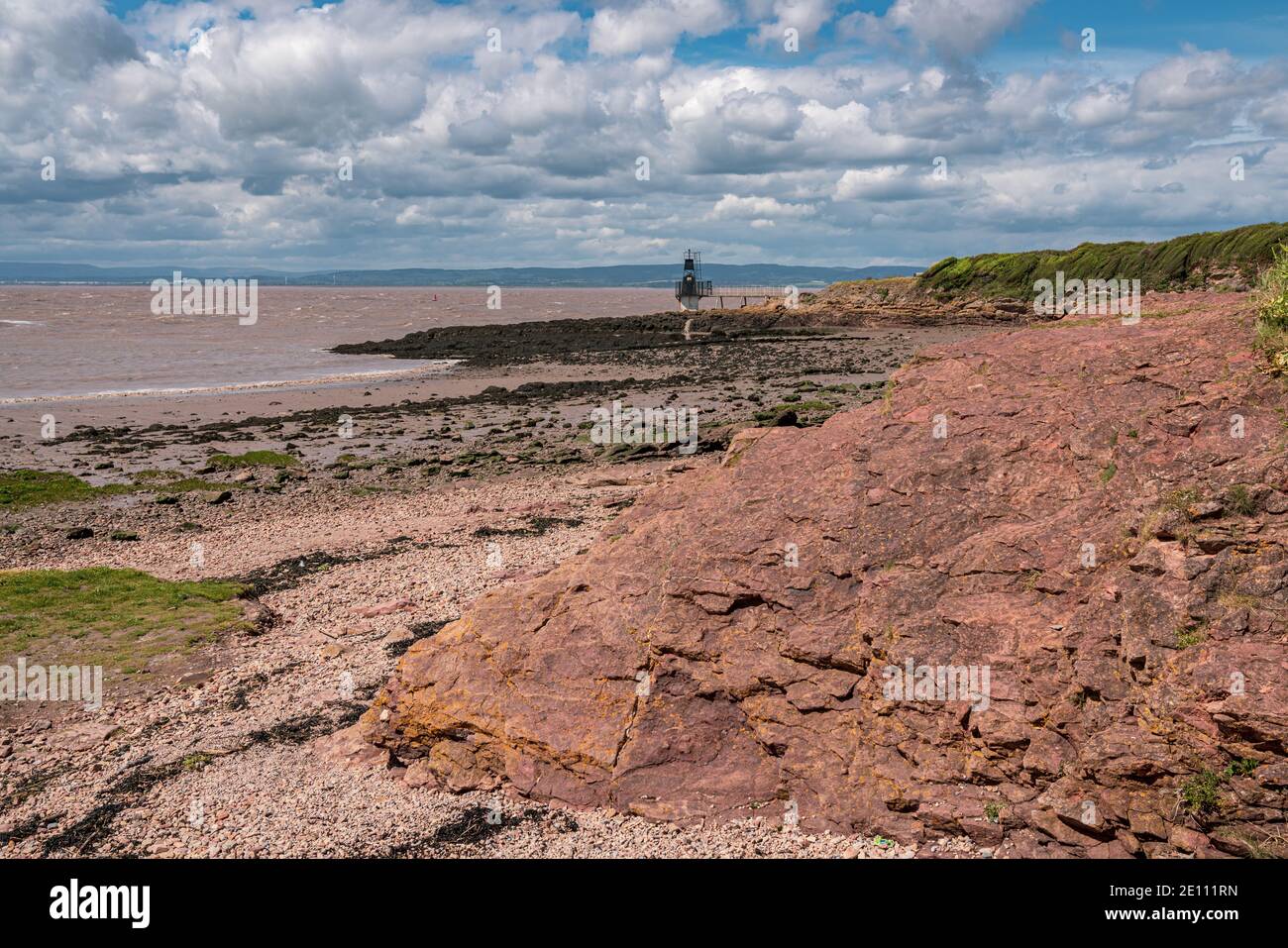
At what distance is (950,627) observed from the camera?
738 centimetres

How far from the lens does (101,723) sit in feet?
36.7

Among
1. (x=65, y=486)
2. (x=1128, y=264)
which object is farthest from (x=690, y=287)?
(x=65, y=486)

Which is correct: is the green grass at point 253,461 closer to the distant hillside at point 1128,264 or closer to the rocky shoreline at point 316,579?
the rocky shoreline at point 316,579

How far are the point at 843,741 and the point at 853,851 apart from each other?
2.77ft

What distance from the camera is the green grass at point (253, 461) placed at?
27.8 metres

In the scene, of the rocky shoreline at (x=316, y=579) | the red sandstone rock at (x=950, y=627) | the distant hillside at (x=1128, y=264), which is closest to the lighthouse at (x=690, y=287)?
the distant hillside at (x=1128, y=264)

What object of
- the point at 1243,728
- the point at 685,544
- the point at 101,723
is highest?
the point at 685,544

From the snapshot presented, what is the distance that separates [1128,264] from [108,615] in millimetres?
63791

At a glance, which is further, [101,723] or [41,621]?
[41,621]

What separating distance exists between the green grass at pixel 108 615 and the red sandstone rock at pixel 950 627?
5140 millimetres

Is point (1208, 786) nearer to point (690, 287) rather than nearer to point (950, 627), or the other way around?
point (950, 627)
